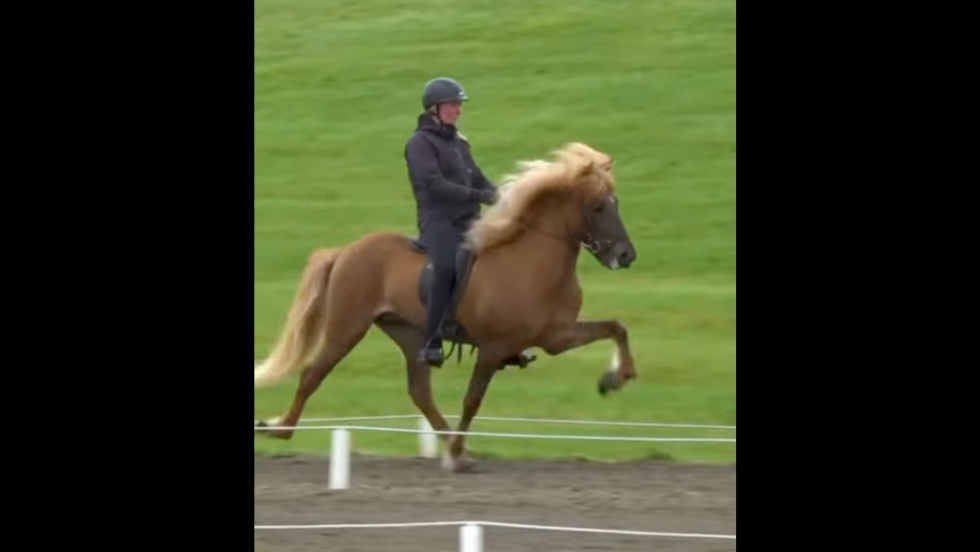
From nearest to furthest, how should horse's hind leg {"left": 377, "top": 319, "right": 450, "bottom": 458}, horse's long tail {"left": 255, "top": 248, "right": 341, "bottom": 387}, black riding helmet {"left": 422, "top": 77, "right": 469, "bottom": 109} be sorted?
1. black riding helmet {"left": 422, "top": 77, "right": 469, "bottom": 109}
2. horse's hind leg {"left": 377, "top": 319, "right": 450, "bottom": 458}
3. horse's long tail {"left": 255, "top": 248, "right": 341, "bottom": 387}

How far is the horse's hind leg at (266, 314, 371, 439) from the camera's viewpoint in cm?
1323

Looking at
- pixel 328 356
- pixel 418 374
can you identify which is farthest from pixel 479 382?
pixel 328 356

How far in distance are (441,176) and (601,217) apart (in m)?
1.08

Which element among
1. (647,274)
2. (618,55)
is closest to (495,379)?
(647,274)

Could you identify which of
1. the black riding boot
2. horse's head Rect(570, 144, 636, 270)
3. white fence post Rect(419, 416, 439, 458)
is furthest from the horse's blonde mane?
white fence post Rect(419, 416, 439, 458)

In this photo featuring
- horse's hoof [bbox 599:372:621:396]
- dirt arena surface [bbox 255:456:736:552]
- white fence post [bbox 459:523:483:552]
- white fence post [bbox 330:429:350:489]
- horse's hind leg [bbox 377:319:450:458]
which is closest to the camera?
white fence post [bbox 459:523:483:552]

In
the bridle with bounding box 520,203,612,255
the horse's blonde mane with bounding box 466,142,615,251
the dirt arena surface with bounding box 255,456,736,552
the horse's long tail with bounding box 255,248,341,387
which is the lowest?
the dirt arena surface with bounding box 255,456,736,552

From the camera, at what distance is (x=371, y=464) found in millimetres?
13086

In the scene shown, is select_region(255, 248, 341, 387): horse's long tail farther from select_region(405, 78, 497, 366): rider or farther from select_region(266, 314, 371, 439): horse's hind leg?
select_region(405, 78, 497, 366): rider

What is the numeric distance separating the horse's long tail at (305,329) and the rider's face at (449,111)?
129 cm

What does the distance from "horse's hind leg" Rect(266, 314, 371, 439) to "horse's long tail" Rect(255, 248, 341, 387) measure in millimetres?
109

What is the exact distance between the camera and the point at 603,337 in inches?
500

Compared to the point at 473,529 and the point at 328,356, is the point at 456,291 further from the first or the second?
the point at 473,529
